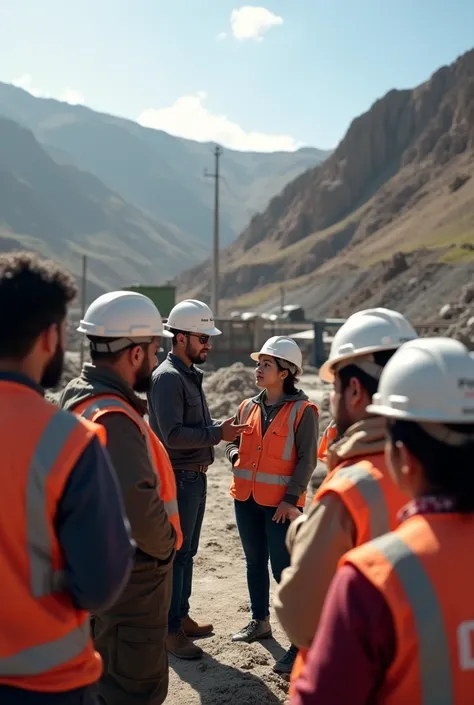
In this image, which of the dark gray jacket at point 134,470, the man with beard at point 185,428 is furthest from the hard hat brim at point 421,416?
the man with beard at point 185,428

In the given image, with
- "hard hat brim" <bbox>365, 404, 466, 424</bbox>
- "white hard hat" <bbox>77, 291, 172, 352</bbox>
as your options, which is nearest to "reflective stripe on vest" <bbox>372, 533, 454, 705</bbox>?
"hard hat brim" <bbox>365, 404, 466, 424</bbox>

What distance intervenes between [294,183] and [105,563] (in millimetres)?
99420

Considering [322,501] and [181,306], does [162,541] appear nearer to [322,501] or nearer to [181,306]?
[322,501]

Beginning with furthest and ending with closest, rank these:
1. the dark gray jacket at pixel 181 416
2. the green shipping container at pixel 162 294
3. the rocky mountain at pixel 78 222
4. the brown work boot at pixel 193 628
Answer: the rocky mountain at pixel 78 222 < the green shipping container at pixel 162 294 < the brown work boot at pixel 193 628 < the dark gray jacket at pixel 181 416

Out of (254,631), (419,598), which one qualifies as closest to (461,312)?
(254,631)

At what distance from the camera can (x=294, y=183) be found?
323 feet

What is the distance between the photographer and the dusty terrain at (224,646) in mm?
4230

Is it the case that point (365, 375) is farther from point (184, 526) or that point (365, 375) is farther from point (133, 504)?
point (184, 526)

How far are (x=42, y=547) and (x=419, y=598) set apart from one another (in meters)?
1.03

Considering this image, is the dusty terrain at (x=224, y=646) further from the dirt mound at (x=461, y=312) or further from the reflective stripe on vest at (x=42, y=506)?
the dirt mound at (x=461, y=312)

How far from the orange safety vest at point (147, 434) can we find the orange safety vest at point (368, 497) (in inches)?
41.8

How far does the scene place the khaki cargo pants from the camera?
116 inches

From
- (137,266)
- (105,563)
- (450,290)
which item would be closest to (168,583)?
(105,563)

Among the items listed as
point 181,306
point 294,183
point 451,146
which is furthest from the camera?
point 294,183
